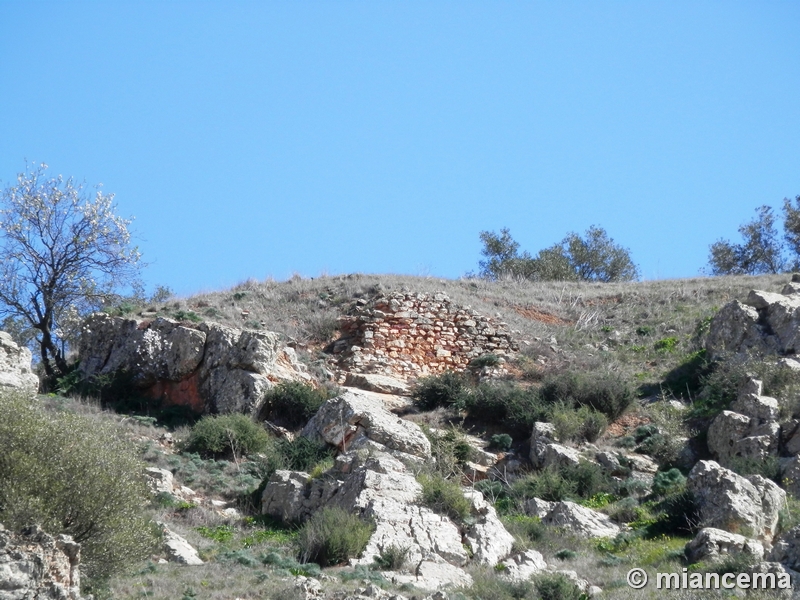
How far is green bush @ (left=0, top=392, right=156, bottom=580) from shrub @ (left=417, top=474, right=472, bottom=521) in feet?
16.2

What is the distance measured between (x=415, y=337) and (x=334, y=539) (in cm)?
1354

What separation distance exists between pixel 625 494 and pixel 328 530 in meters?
6.99

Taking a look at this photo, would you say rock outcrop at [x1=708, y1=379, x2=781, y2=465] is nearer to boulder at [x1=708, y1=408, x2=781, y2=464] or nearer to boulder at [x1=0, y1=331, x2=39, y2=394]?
boulder at [x1=708, y1=408, x2=781, y2=464]

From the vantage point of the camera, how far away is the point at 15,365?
1633 cm

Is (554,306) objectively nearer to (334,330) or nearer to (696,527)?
(334,330)

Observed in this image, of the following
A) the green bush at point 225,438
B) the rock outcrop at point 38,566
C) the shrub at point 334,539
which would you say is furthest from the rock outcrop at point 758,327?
the rock outcrop at point 38,566

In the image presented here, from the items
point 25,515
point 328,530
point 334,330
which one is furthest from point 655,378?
point 25,515

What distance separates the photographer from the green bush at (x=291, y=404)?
2109cm

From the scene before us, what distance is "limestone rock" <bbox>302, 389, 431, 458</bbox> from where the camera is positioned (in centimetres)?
1798

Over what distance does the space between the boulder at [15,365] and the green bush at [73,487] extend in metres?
4.58

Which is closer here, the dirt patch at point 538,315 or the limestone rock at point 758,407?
the limestone rock at point 758,407

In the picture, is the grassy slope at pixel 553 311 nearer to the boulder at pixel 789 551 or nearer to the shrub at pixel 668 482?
the shrub at pixel 668 482

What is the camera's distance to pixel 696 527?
1470cm

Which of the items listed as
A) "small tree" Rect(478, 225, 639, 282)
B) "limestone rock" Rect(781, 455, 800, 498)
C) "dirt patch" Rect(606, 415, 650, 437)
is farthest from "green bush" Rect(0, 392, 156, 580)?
"small tree" Rect(478, 225, 639, 282)
